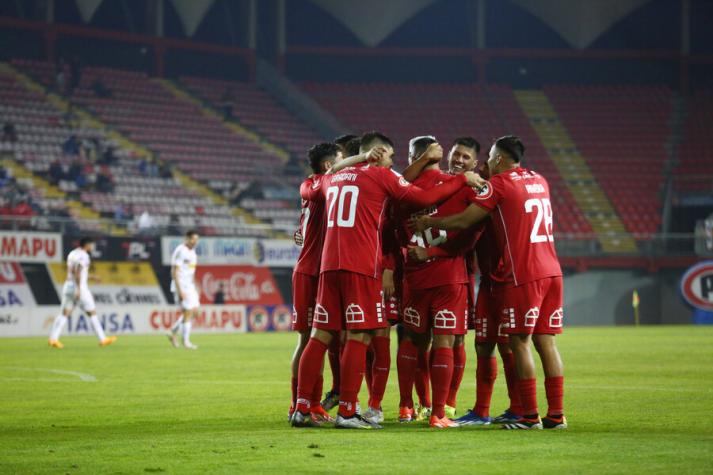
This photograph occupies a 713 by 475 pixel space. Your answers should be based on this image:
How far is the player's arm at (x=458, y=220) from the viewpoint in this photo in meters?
10.3

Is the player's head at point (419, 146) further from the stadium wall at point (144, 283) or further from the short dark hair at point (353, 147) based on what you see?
the stadium wall at point (144, 283)

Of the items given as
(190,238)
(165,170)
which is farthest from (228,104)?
(190,238)

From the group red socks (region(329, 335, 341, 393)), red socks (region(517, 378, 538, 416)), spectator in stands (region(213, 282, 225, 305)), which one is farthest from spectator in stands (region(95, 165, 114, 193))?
red socks (region(517, 378, 538, 416))

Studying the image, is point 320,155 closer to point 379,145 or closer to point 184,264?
point 379,145

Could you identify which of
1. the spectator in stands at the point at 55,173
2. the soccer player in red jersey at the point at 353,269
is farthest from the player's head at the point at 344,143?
the spectator in stands at the point at 55,173

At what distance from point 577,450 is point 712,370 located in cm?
1038

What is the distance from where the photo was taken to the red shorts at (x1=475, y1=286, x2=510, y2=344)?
10727 millimetres

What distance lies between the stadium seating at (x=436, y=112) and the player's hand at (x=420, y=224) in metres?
38.2

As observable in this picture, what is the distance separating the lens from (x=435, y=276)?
416 inches

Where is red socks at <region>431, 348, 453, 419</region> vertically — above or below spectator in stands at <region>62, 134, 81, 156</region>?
below

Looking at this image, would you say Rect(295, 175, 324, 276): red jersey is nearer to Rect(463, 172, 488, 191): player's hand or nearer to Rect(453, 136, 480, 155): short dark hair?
Rect(453, 136, 480, 155): short dark hair

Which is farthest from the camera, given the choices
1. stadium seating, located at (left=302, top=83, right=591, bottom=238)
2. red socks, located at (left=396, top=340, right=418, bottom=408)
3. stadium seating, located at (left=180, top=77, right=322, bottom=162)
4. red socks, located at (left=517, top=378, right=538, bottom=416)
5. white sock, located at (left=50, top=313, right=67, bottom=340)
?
stadium seating, located at (left=302, top=83, right=591, bottom=238)

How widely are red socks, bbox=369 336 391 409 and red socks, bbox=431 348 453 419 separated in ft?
1.88

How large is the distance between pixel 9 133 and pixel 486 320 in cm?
3188
